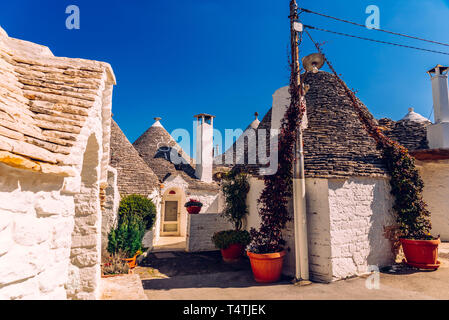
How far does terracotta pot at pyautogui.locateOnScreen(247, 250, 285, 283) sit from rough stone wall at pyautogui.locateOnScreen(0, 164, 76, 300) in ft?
15.0

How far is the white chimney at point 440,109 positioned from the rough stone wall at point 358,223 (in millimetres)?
4547

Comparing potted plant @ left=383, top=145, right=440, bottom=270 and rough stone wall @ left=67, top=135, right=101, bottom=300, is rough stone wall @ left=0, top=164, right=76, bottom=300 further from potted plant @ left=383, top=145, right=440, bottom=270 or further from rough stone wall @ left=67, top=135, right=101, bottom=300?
potted plant @ left=383, top=145, right=440, bottom=270

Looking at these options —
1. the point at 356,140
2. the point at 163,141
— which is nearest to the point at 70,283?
the point at 356,140

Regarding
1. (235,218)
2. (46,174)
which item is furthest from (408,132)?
(46,174)

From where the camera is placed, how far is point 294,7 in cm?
689

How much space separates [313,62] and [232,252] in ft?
19.9

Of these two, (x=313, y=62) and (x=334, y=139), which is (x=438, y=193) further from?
(x=313, y=62)

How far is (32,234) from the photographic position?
2.16 metres

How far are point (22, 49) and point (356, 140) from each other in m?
7.82

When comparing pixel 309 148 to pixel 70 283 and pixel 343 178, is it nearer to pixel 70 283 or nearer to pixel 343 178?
pixel 343 178

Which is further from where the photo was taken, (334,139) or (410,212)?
(334,139)

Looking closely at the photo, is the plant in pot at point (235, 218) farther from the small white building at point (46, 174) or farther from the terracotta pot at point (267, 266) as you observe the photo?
the small white building at point (46, 174)

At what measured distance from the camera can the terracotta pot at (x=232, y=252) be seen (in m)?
8.52

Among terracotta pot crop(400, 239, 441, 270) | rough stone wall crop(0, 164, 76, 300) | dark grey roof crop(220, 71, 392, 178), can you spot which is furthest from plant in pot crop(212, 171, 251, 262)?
rough stone wall crop(0, 164, 76, 300)
